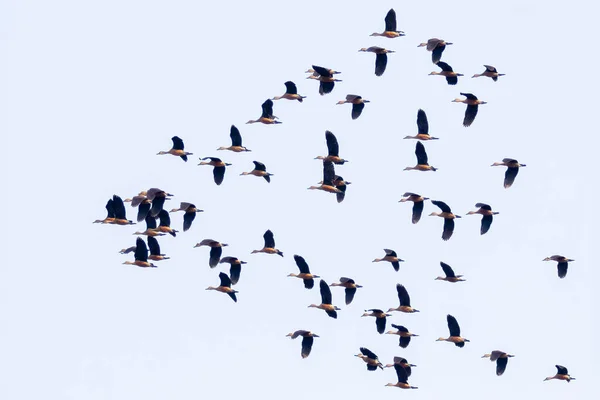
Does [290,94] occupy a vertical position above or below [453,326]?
above

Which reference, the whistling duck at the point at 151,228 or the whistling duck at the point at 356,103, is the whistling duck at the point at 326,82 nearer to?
the whistling duck at the point at 356,103

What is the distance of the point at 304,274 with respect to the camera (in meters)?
83.6

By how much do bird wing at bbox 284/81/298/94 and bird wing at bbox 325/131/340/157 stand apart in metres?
2.10

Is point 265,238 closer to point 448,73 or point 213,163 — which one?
point 213,163

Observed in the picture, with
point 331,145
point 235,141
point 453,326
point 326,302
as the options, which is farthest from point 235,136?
point 453,326

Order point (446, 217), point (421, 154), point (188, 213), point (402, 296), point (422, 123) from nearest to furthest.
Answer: point (188, 213), point (422, 123), point (446, 217), point (421, 154), point (402, 296)

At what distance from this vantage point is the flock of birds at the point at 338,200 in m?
82.4

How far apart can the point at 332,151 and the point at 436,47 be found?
5.21 meters

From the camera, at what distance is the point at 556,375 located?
83.9 m

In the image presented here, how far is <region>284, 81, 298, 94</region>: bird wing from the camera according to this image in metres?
83.9

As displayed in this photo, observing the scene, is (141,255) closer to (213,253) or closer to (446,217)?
(213,253)

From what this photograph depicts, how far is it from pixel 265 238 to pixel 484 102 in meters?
9.21

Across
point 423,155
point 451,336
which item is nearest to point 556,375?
point 451,336

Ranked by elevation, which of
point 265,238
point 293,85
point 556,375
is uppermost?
point 293,85
